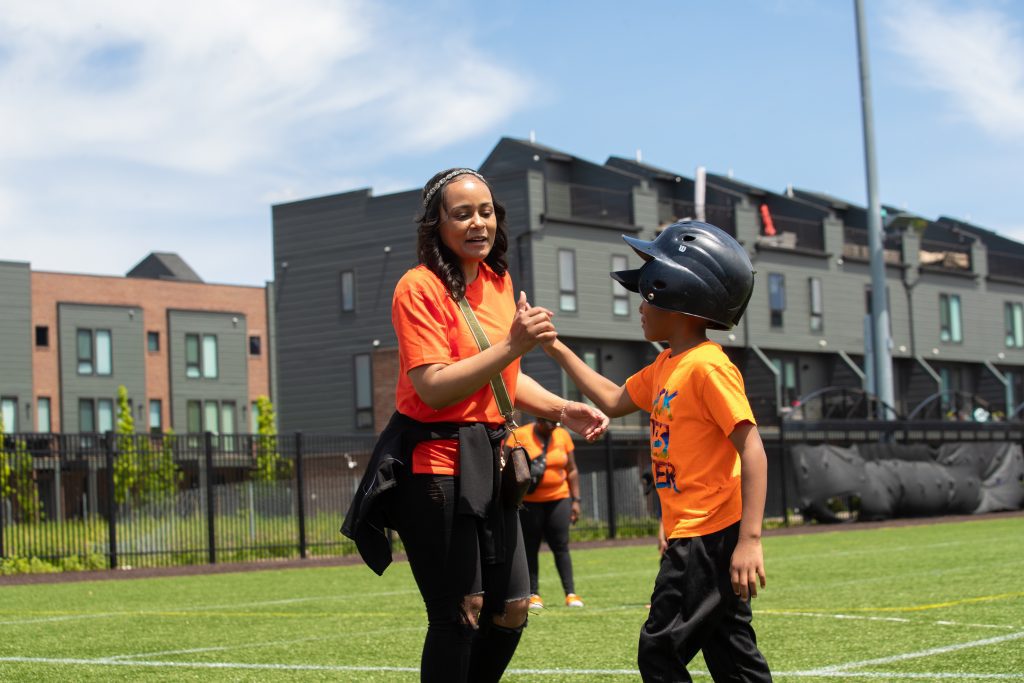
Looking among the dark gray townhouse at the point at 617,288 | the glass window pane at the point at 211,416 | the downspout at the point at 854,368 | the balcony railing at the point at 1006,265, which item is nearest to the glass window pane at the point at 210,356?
the glass window pane at the point at 211,416

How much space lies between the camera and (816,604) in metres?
11.3

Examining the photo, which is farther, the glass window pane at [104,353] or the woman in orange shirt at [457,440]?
the glass window pane at [104,353]

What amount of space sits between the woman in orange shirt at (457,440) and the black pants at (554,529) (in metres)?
7.55

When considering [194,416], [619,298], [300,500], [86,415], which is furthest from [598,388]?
[194,416]

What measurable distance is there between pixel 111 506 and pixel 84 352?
40089 mm

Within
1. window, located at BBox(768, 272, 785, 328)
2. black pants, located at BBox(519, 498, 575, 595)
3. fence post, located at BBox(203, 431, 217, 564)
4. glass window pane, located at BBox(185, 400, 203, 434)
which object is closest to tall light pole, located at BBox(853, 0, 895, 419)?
fence post, located at BBox(203, 431, 217, 564)

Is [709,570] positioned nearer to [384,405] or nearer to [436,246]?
[436,246]

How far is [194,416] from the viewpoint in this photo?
64.5 metres

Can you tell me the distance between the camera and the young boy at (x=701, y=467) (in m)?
4.61

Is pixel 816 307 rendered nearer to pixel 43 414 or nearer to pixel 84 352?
pixel 84 352

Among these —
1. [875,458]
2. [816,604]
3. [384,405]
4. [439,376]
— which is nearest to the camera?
[439,376]

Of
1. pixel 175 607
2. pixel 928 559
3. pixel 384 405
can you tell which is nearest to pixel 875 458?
pixel 928 559

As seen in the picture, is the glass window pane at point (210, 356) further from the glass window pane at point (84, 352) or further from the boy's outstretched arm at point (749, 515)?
the boy's outstretched arm at point (749, 515)

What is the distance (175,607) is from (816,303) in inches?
1637
